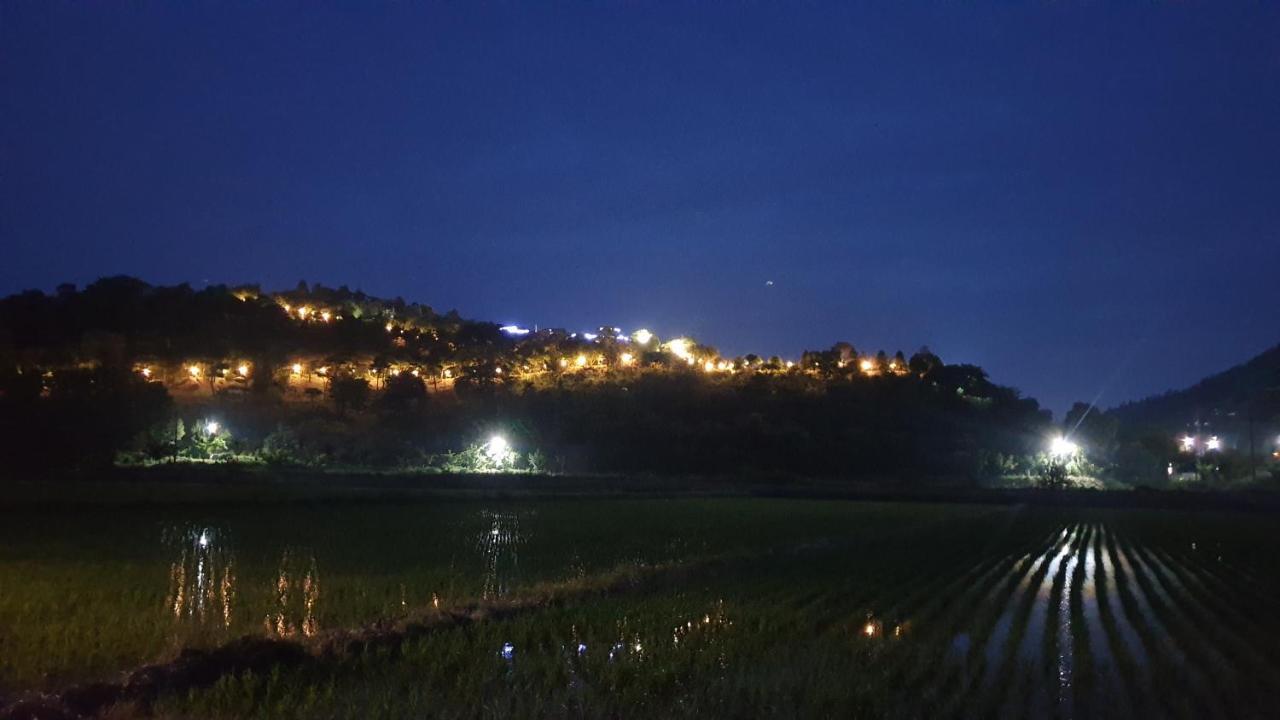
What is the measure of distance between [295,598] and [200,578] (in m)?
2.42

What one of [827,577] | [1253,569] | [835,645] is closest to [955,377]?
[1253,569]

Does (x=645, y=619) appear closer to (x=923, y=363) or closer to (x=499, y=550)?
(x=499, y=550)

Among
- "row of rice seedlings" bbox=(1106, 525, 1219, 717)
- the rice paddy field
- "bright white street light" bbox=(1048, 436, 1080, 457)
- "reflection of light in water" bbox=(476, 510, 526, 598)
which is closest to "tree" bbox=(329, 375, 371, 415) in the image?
"reflection of light in water" bbox=(476, 510, 526, 598)

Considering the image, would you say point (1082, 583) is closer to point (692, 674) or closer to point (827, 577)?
point (827, 577)

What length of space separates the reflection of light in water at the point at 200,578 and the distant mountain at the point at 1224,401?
9153 cm

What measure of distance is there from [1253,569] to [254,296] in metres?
81.3

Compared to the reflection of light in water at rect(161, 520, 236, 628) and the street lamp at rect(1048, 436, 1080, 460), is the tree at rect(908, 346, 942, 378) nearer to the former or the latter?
the street lamp at rect(1048, 436, 1080, 460)

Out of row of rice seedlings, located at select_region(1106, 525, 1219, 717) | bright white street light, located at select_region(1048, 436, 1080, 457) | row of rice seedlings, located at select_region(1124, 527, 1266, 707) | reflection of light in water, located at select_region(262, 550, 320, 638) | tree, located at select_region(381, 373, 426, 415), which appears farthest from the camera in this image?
bright white street light, located at select_region(1048, 436, 1080, 457)

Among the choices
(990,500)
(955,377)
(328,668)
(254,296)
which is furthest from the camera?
(955,377)

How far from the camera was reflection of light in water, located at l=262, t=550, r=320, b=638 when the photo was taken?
34.6 ft

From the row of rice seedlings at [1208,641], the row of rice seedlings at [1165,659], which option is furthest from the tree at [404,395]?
the row of rice seedlings at [1165,659]

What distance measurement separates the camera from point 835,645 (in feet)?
33.6

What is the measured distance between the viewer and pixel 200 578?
1394cm

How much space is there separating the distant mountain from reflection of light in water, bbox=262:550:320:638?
9218cm
